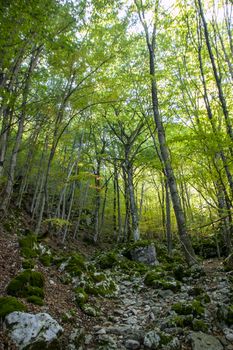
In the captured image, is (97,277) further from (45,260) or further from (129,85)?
(129,85)

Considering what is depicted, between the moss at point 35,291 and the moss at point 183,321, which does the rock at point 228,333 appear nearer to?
the moss at point 183,321

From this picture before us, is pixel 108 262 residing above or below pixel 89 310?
above

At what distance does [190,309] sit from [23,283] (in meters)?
3.09

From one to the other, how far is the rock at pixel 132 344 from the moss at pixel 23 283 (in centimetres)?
187

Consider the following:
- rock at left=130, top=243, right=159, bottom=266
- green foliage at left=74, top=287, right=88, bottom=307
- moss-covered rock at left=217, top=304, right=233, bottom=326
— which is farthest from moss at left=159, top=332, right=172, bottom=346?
rock at left=130, top=243, right=159, bottom=266

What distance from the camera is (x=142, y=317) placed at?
4.67 metres

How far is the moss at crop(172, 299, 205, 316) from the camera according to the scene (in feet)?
14.1

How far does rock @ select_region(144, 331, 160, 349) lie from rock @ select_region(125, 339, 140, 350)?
12 centimetres

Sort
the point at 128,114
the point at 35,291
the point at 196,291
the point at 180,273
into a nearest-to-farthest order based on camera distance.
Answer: the point at 35,291 < the point at 196,291 < the point at 180,273 < the point at 128,114

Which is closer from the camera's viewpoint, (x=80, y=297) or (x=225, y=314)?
(x=225, y=314)

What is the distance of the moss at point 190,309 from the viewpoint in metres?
4.31

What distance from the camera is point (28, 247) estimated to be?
6.44m

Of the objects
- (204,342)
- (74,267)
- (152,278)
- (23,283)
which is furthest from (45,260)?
(204,342)

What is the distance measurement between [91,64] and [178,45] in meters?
4.17
